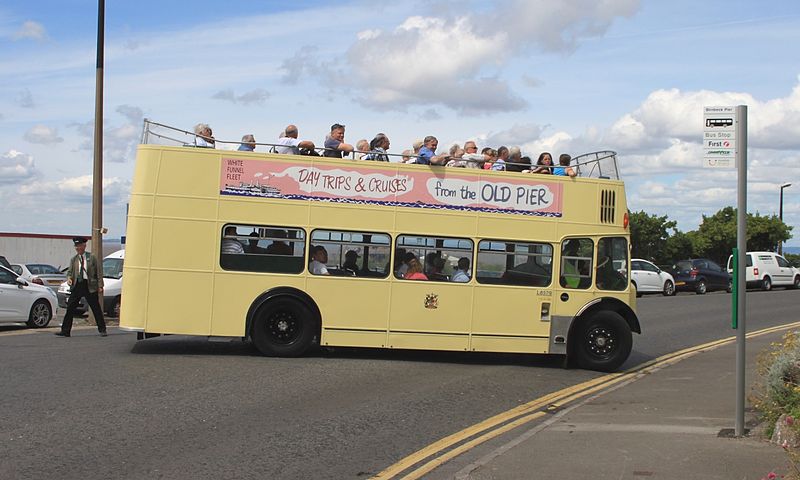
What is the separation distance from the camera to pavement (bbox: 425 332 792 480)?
6926 mm

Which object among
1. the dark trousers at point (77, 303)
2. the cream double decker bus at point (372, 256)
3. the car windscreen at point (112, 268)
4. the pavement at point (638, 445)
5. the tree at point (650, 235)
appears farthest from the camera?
Answer: the tree at point (650, 235)

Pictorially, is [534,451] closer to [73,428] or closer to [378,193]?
[73,428]

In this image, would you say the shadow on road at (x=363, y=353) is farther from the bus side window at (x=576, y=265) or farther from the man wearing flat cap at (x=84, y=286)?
the man wearing flat cap at (x=84, y=286)

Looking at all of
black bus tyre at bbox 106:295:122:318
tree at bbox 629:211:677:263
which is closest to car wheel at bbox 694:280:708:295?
tree at bbox 629:211:677:263

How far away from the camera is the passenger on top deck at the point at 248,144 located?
13.3 m

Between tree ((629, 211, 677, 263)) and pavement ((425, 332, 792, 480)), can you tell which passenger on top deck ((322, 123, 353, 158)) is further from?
tree ((629, 211, 677, 263))

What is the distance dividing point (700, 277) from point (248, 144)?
26.9 meters

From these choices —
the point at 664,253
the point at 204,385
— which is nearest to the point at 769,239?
the point at 664,253

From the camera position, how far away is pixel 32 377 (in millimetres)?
10805

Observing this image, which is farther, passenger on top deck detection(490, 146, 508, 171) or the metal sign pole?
passenger on top deck detection(490, 146, 508, 171)

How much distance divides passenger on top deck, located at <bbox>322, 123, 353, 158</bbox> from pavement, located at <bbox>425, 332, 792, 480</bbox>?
534cm

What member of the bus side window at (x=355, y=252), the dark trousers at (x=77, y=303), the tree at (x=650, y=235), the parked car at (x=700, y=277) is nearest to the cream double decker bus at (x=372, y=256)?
the bus side window at (x=355, y=252)

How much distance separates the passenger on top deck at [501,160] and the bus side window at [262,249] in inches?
128

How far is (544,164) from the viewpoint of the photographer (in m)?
14.0
